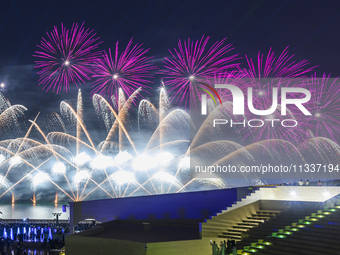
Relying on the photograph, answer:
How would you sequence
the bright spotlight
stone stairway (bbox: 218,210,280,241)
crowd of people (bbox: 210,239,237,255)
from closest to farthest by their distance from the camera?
crowd of people (bbox: 210,239,237,255) < stone stairway (bbox: 218,210,280,241) < the bright spotlight

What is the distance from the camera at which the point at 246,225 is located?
18453 mm

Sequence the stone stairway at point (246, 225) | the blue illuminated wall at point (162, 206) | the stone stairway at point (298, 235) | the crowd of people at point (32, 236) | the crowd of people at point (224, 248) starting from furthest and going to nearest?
the crowd of people at point (32, 236) < the blue illuminated wall at point (162, 206) < the stone stairway at point (246, 225) < the crowd of people at point (224, 248) < the stone stairway at point (298, 235)

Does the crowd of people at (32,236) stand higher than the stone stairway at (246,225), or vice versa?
the stone stairway at (246,225)

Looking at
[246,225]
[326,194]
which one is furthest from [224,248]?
[326,194]

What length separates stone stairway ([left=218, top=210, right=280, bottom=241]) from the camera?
57.8ft

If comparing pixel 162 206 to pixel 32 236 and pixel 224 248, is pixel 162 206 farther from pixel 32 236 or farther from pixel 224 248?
pixel 32 236

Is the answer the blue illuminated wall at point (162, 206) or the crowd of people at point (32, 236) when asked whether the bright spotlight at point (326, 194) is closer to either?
the blue illuminated wall at point (162, 206)

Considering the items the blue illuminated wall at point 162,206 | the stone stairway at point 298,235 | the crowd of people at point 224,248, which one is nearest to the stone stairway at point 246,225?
the crowd of people at point 224,248

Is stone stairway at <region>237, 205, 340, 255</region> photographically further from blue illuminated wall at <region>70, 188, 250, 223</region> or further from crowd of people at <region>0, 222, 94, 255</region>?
crowd of people at <region>0, 222, 94, 255</region>

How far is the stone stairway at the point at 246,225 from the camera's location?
57.8ft

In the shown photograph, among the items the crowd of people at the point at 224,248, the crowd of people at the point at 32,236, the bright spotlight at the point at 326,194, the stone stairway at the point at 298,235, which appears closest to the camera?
the stone stairway at the point at 298,235

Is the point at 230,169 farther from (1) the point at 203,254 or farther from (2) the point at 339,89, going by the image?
(1) the point at 203,254

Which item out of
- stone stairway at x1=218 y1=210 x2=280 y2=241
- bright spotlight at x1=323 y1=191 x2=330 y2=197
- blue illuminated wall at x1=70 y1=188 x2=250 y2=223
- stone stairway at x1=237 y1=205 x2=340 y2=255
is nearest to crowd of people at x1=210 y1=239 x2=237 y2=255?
stone stairway at x1=237 y1=205 x2=340 y2=255

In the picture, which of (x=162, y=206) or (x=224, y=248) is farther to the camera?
(x=162, y=206)
